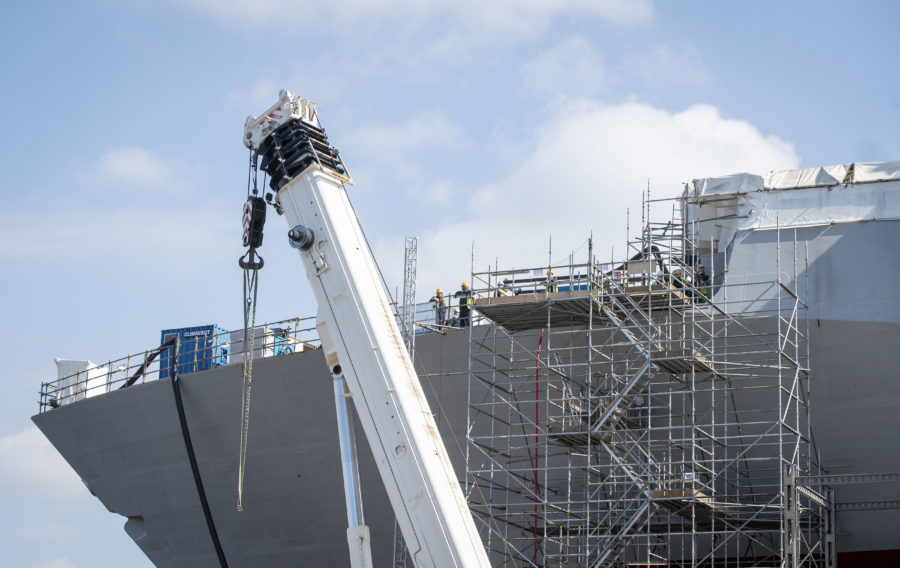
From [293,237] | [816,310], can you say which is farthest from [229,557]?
[816,310]

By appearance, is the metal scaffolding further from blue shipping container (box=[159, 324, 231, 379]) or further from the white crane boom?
blue shipping container (box=[159, 324, 231, 379])

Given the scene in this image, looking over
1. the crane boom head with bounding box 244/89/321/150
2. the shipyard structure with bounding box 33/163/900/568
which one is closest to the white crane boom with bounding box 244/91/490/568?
the crane boom head with bounding box 244/89/321/150

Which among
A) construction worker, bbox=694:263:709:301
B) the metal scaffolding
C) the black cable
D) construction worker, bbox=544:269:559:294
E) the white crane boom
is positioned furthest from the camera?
the black cable

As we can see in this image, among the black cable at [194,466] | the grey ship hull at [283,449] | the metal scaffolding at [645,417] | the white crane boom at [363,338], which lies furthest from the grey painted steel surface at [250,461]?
the white crane boom at [363,338]

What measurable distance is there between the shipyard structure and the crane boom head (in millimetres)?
3960

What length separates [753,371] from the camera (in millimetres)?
19000

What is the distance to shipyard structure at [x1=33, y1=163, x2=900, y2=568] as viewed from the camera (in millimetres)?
18078

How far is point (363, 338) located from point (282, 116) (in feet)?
13.0

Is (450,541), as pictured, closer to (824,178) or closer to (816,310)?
(816,310)

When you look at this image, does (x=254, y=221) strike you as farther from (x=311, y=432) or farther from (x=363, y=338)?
(x=311, y=432)

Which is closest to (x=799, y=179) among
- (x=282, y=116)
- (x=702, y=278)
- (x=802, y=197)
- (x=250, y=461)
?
(x=802, y=197)

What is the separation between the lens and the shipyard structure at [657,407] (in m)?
18.1

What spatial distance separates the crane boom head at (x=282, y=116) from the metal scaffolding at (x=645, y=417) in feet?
16.9

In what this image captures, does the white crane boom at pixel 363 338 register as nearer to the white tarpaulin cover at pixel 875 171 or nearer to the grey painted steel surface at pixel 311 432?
the grey painted steel surface at pixel 311 432
